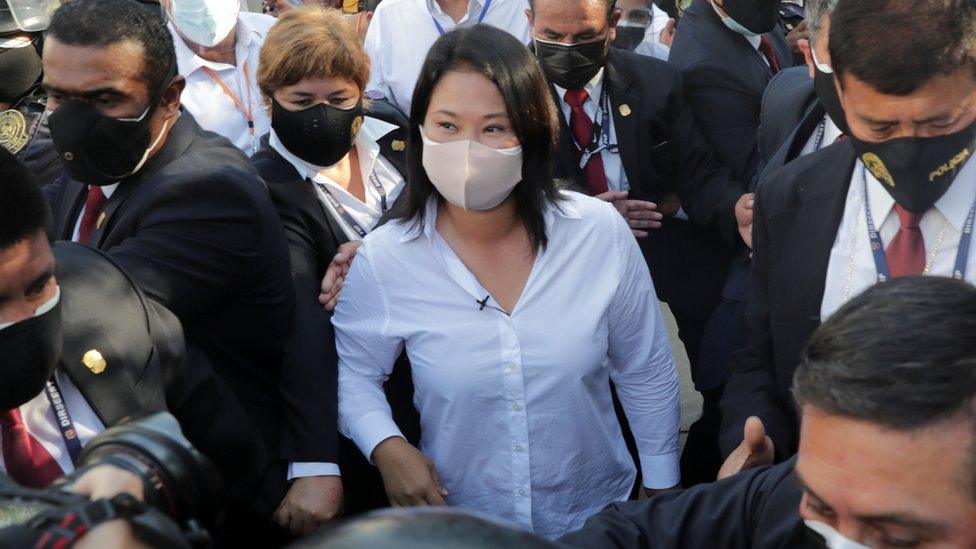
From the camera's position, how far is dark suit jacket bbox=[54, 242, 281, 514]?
2.45 metres

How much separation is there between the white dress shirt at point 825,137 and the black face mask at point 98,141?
1871 mm

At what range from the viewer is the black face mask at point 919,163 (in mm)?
2627

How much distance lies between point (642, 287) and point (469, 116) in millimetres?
652

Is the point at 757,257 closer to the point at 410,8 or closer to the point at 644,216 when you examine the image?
the point at 644,216

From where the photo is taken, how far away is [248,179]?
3.28 metres

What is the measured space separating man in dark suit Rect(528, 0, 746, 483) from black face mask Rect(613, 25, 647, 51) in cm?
139

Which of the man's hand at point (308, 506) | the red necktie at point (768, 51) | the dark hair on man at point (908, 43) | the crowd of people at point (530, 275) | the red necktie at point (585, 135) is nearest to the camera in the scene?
the crowd of people at point (530, 275)

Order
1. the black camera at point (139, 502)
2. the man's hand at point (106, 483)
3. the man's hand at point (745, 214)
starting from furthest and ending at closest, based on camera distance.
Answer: the man's hand at point (745, 214) → the man's hand at point (106, 483) → the black camera at point (139, 502)

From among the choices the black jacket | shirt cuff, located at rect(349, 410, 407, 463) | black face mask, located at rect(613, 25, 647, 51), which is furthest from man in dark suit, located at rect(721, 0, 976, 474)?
black face mask, located at rect(613, 25, 647, 51)

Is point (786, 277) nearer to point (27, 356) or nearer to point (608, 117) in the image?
point (608, 117)

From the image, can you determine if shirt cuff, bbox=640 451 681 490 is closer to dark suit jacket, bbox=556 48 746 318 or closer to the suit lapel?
dark suit jacket, bbox=556 48 746 318

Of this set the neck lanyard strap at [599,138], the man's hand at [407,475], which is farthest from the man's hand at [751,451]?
the neck lanyard strap at [599,138]

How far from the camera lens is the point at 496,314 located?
306 centimetres

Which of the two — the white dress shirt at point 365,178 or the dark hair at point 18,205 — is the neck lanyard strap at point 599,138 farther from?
the dark hair at point 18,205
